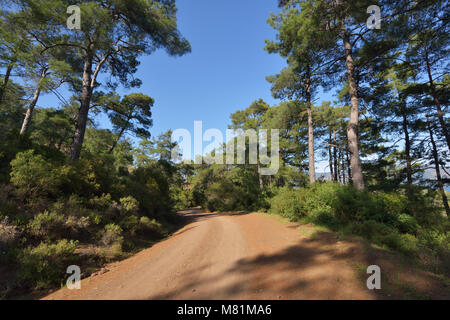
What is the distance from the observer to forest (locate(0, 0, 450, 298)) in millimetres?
4465

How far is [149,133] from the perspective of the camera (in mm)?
16094

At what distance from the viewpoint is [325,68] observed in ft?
33.4

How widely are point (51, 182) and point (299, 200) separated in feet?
34.9

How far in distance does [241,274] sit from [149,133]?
15.7 meters

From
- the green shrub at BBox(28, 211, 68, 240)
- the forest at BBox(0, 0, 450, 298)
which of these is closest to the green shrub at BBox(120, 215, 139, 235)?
the forest at BBox(0, 0, 450, 298)

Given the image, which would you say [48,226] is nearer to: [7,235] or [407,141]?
[7,235]

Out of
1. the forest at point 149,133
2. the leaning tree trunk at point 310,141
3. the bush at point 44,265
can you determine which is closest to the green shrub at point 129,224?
the forest at point 149,133

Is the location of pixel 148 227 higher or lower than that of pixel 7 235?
lower

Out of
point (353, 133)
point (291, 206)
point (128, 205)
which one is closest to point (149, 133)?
point (128, 205)

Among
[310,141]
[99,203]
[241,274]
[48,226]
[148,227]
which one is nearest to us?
[241,274]

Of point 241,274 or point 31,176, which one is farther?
point 31,176

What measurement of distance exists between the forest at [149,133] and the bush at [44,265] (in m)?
0.02

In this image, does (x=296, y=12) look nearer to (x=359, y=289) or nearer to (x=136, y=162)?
(x=359, y=289)

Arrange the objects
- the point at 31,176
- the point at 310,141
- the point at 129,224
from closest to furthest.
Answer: the point at 31,176 → the point at 129,224 → the point at 310,141
